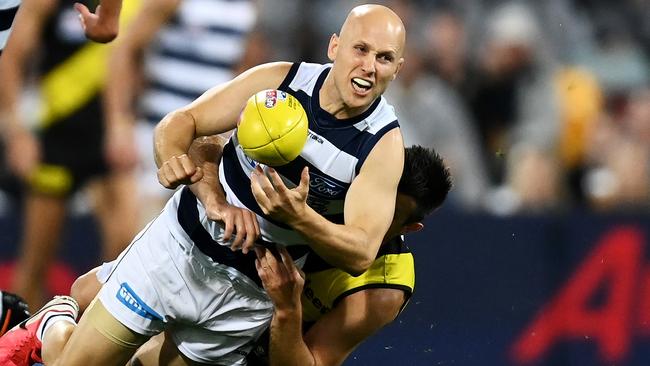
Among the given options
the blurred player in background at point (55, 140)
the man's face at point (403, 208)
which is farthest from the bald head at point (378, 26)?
the blurred player in background at point (55, 140)

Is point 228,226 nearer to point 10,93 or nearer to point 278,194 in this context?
point 278,194

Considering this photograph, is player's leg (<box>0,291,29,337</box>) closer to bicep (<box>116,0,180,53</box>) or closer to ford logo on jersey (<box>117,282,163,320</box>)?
ford logo on jersey (<box>117,282,163,320</box>)

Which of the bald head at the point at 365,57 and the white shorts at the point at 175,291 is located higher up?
the bald head at the point at 365,57

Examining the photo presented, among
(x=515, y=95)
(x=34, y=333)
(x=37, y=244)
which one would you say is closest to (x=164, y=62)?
(x=37, y=244)

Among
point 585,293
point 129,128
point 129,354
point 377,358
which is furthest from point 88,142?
point 585,293

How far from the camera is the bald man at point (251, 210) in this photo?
A: 364cm

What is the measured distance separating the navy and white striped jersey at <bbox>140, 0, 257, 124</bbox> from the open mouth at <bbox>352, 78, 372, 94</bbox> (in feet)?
8.52

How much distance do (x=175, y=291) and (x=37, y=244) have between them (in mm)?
2278

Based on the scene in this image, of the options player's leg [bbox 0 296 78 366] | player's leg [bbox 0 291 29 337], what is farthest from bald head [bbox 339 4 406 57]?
player's leg [bbox 0 291 29 337]

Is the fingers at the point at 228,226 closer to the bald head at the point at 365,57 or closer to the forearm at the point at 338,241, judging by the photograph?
the forearm at the point at 338,241

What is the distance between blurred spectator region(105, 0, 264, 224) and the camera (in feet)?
20.2

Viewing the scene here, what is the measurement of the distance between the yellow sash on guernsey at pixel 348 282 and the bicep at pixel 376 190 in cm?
78

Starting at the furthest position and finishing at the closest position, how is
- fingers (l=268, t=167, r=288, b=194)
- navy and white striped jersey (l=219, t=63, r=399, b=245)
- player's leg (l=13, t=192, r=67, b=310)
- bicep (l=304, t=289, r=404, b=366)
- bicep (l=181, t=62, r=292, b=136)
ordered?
player's leg (l=13, t=192, r=67, b=310)
bicep (l=304, t=289, r=404, b=366)
bicep (l=181, t=62, r=292, b=136)
navy and white striped jersey (l=219, t=63, r=399, b=245)
fingers (l=268, t=167, r=288, b=194)

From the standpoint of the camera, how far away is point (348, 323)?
14.4 ft
